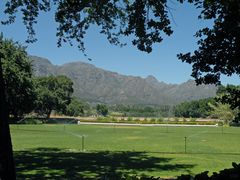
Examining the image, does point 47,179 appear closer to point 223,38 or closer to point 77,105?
point 223,38

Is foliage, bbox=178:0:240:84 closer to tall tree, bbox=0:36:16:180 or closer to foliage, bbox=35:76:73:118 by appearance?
tall tree, bbox=0:36:16:180

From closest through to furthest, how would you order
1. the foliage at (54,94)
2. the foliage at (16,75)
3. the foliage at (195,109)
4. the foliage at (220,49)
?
1. the foliage at (220,49)
2. the foliage at (16,75)
3. the foliage at (54,94)
4. the foliage at (195,109)

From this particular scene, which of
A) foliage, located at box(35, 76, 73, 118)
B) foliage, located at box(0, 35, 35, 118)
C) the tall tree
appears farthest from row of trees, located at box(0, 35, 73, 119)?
the tall tree

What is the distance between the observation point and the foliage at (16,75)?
2653 inches

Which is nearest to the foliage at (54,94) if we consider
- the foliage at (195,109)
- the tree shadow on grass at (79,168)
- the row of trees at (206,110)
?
the row of trees at (206,110)

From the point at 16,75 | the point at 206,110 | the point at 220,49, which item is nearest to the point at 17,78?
the point at 16,75

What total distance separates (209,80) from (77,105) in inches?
5955

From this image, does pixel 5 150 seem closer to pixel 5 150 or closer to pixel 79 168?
pixel 5 150

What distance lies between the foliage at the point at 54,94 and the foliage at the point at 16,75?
33.9m

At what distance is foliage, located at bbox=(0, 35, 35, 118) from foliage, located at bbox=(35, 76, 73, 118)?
33889 millimetres

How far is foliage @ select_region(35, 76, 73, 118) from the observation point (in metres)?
113

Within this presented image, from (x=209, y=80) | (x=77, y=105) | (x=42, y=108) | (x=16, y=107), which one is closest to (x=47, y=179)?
(x=209, y=80)

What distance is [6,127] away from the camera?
23.4 feet

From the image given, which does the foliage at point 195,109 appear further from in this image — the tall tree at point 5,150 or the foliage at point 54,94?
the tall tree at point 5,150
